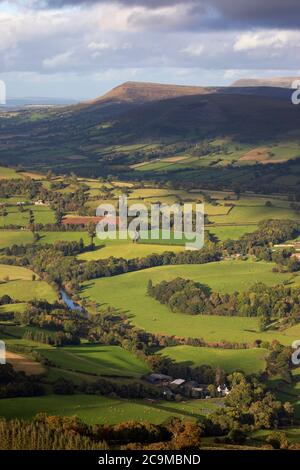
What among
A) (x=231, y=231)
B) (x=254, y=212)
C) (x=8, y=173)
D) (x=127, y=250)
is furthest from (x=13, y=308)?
(x=8, y=173)

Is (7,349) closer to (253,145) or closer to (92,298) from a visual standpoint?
(92,298)

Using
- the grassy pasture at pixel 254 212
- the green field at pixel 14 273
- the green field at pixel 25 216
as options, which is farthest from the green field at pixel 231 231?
the green field at pixel 14 273

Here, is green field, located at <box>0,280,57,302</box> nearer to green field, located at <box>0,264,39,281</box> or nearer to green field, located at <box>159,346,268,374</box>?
green field, located at <box>0,264,39,281</box>

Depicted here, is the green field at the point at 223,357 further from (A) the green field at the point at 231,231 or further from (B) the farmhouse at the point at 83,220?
(B) the farmhouse at the point at 83,220

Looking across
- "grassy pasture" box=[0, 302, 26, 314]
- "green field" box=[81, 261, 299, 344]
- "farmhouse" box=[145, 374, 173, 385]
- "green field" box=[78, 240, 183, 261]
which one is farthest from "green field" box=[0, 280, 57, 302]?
"farmhouse" box=[145, 374, 173, 385]

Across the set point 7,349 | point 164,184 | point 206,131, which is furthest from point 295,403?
point 206,131
